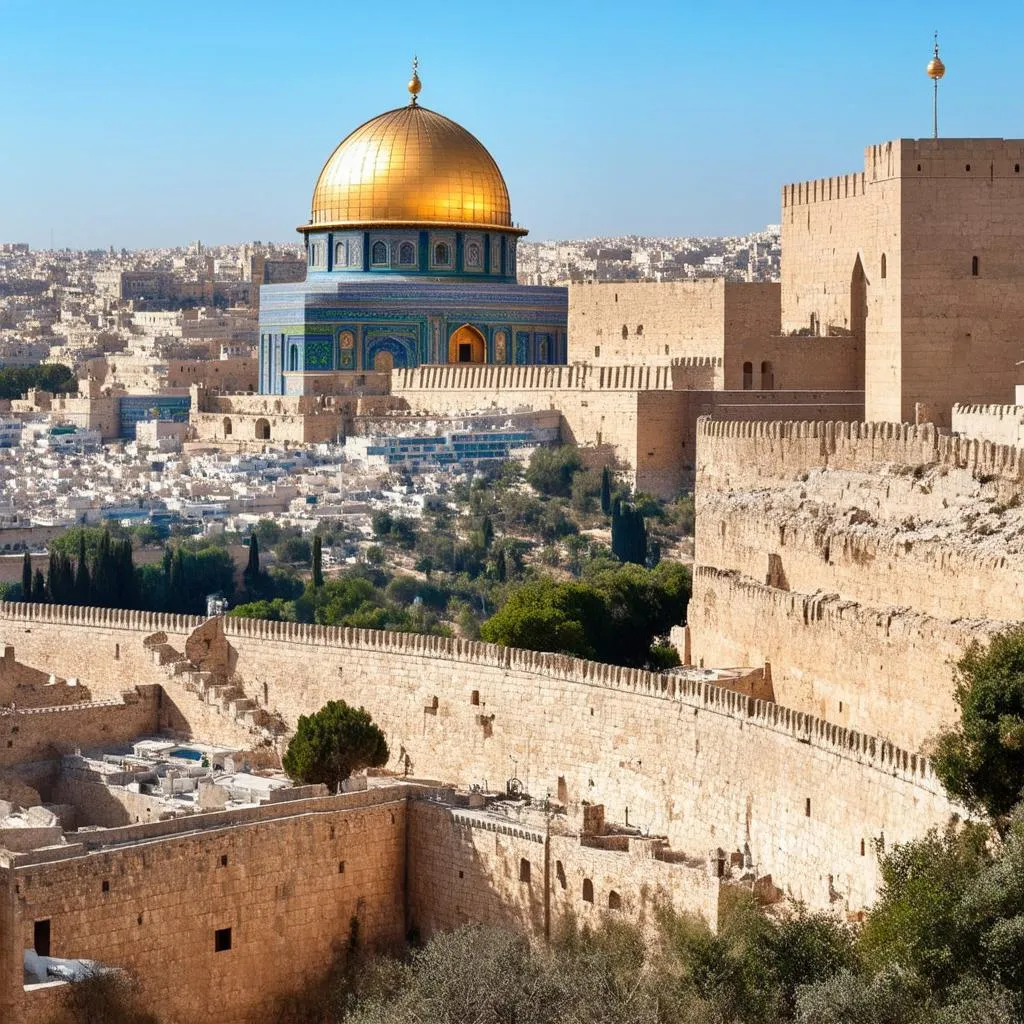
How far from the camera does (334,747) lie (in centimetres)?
3162

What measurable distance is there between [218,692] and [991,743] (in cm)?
1223

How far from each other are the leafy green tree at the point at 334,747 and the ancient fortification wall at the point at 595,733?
0.80 m

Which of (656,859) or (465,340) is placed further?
(465,340)

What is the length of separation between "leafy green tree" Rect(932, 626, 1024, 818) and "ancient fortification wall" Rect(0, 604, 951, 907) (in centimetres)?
39

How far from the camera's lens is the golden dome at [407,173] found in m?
63.5

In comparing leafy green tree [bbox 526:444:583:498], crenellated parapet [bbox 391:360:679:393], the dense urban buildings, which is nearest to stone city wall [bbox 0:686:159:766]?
the dense urban buildings

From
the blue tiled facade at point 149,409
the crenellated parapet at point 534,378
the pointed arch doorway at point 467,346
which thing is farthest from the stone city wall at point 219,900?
the blue tiled facade at point 149,409

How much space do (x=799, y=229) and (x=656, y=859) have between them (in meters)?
22.8

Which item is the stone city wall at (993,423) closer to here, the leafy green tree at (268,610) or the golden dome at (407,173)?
the leafy green tree at (268,610)

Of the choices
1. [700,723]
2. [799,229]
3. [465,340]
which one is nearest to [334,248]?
[465,340]

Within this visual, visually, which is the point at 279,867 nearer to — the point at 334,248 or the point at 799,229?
the point at 799,229

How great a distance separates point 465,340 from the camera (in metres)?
64.3

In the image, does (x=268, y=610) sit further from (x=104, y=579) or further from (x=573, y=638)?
(x=573, y=638)

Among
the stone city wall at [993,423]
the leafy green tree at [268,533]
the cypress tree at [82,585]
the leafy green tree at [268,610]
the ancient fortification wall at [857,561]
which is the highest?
the stone city wall at [993,423]
